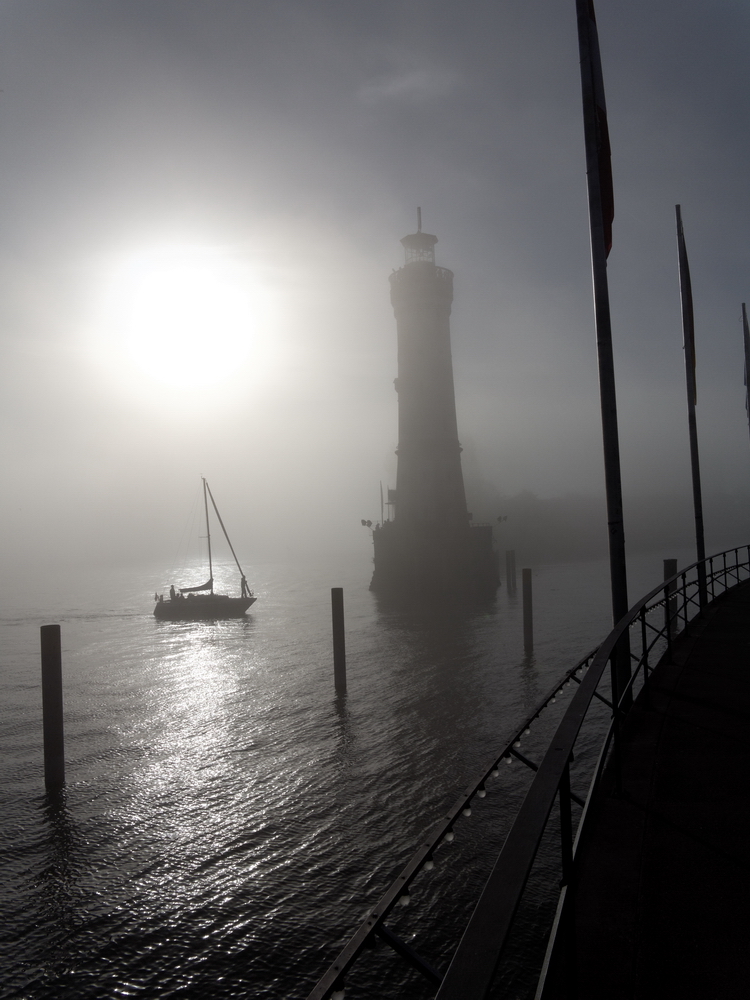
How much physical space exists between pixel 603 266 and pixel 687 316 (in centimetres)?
1024

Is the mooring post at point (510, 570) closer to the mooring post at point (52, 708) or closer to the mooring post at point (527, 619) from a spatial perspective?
the mooring post at point (527, 619)

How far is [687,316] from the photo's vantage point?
54.4 feet

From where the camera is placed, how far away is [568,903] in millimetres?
3041

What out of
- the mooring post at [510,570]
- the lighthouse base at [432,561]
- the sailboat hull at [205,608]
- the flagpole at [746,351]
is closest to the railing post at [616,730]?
the flagpole at [746,351]

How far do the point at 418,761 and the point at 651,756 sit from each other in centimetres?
1043

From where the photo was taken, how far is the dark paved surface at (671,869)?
10.9 feet

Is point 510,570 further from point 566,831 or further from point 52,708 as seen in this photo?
point 566,831

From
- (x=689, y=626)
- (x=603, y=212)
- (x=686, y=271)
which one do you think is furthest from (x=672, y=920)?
(x=686, y=271)

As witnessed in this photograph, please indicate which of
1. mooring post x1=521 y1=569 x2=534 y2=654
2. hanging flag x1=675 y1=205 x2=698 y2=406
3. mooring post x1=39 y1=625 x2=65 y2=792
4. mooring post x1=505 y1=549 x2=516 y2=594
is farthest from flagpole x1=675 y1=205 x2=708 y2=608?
mooring post x1=505 y1=549 x2=516 y2=594

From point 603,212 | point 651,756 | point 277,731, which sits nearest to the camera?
point 651,756

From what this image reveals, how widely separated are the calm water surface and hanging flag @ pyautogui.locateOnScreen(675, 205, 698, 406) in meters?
10.1

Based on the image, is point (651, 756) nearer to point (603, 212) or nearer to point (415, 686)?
point (603, 212)

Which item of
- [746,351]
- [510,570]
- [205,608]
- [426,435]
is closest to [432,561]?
[426,435]

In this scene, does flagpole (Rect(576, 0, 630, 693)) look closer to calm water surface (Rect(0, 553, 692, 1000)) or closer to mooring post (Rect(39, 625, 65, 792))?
calm water surface (Rect(0, 553, 692, 1000))
